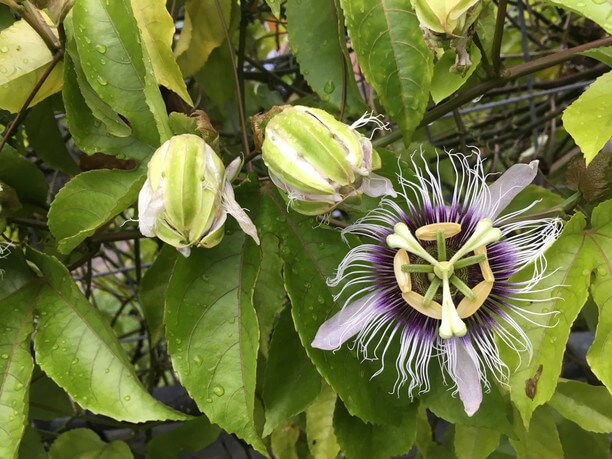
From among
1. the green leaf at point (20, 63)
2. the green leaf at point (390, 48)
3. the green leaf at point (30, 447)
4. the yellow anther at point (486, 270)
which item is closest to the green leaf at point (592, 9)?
the green leaf at point (390, 48)

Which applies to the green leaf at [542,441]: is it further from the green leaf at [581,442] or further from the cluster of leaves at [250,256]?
the green leaf at [581,442]

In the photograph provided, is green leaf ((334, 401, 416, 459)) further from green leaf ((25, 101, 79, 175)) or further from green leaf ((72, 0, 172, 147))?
green leaf ((25, 101, 79, 175))

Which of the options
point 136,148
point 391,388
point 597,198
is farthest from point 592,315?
point 136,148

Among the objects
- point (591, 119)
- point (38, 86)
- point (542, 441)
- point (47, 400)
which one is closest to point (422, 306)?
point (591, 119)

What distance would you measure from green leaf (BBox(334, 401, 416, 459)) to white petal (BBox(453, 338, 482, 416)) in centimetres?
10

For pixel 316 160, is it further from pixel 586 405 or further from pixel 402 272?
pixel 586 405

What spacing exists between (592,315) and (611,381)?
0.33 metres

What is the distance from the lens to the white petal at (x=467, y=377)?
60cm

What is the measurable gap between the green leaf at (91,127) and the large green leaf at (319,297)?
15cm

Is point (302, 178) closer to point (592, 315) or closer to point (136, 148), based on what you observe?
point (136, 148)

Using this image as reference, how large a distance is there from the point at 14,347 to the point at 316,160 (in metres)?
0.40

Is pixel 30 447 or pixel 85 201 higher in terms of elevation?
pixel 85 201

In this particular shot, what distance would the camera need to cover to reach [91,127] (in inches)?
28.6

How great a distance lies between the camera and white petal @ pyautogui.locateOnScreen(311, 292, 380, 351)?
61cm
